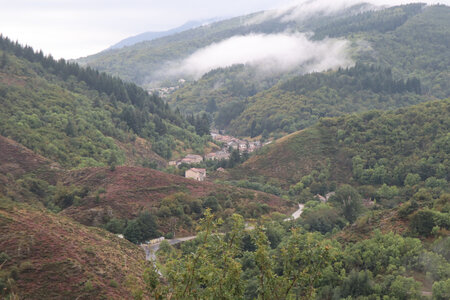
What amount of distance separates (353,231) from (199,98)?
15916 cm

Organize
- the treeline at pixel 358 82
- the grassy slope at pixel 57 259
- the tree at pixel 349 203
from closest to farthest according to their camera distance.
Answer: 1. the grassy slope at pixel 57 259
2. the tree at pixel 349 203
3. the treeline at pixel 358 82

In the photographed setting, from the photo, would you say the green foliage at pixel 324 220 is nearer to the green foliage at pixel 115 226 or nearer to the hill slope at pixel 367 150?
the green foliage at pixel 115 226

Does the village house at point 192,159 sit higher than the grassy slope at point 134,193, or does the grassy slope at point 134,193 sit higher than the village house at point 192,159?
the grassy slope at point 134,193

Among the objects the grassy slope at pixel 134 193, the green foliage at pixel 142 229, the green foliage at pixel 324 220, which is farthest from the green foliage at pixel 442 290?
the grassy slope at pixel 134 193

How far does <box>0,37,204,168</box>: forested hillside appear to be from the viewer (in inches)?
2271

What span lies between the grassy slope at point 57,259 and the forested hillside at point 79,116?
25900mm

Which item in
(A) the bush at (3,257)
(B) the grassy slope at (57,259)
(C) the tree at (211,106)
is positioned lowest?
(C) the tree at (211,106)

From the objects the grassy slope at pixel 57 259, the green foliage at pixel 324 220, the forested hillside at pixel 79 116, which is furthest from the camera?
the forested hillside at pixel 79 116

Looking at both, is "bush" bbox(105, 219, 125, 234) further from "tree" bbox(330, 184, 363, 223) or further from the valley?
"tree" bbox(330, 184, 363, 223)

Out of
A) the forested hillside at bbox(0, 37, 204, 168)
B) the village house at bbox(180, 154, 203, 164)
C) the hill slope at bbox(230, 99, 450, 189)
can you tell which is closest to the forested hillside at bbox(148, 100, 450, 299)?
the hill slope at bbox(230, 99, 450, 189)

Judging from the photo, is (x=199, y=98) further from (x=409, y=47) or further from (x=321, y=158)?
(x=321, y=158)

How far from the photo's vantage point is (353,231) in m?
27.8

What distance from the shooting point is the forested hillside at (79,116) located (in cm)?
5769

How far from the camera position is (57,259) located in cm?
2003
